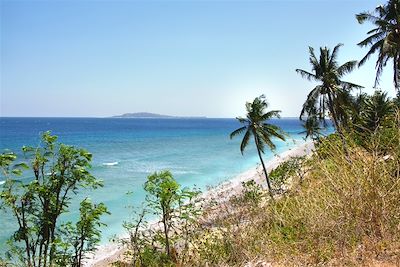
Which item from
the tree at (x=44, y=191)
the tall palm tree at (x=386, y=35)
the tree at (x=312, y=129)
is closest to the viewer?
the tree at (x=44, y=191)

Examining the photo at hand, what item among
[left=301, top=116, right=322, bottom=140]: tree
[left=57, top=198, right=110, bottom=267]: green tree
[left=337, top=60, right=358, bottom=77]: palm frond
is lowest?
[left=57, top=198, right=110, bottom=267]: green tree

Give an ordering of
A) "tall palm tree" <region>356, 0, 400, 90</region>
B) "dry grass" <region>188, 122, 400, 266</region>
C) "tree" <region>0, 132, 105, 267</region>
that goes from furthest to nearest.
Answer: "tall palm tree" <region>356, 0, 400, 90</region>, "tree" <region>0, 132, 105, 267</region>, "dry grass" <region>188, 122, 400, 266</region>

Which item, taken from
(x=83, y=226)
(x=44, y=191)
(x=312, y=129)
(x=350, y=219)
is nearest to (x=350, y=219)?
(x=350, y=219)

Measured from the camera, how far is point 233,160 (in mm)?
62031

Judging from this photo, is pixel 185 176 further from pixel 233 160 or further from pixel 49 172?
pixel 49 172

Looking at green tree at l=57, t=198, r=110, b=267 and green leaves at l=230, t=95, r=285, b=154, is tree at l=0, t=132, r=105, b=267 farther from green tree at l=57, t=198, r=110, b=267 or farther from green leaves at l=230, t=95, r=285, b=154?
green leaves at l=230, t=95, r=285, b=154

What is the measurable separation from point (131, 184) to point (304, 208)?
3345 cm

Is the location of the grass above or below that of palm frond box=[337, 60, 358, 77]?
below

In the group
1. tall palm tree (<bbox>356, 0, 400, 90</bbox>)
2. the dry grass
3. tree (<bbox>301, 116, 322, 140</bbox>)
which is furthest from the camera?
tall palm tree (<bbox>356, 0, 400, 90</bbox>)

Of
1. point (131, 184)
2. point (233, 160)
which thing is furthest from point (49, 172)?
point (233, 160)

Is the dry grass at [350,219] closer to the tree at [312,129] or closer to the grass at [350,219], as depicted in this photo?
the grass at [350,219]

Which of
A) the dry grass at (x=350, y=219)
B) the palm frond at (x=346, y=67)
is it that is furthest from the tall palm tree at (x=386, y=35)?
the dry grass at (x=350, y=219)

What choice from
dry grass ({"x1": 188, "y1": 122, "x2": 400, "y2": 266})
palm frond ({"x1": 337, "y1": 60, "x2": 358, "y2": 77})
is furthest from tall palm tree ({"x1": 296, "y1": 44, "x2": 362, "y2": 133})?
dry grass ({"x1": 188, "y1": 122, "x2": 400, "y2": 266})

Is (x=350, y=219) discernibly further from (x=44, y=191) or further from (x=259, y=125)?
(x=259, y=125)
